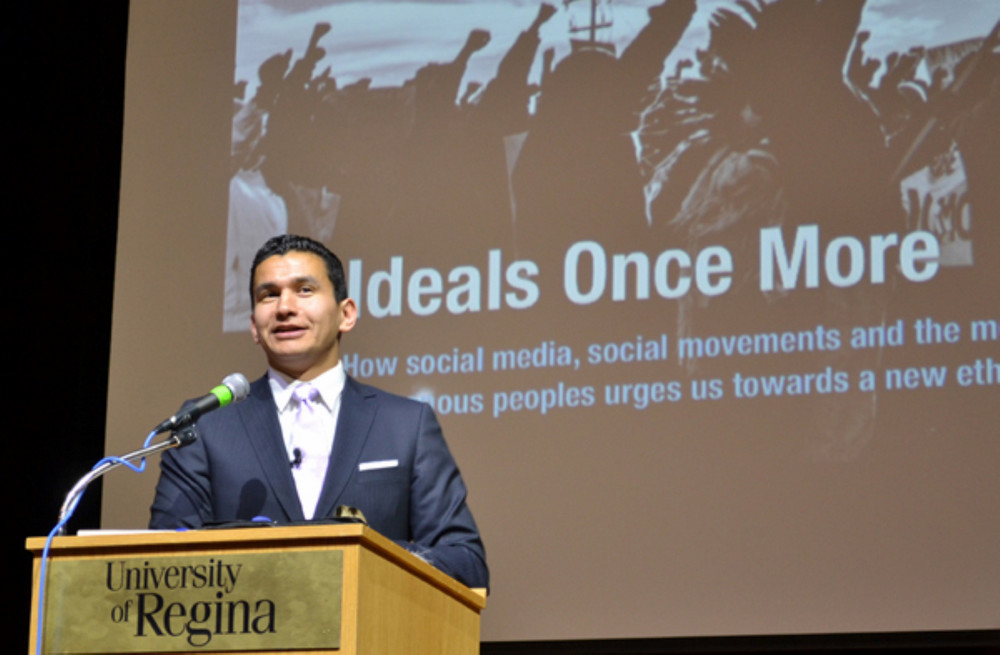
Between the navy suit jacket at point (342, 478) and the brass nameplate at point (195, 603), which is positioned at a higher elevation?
the navy suit jacket at point (342, 478)

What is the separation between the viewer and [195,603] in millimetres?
1916

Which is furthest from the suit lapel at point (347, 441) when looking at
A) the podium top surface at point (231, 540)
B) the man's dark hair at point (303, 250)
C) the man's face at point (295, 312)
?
the podium top surface at point (231, 540)

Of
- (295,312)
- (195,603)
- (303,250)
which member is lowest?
(195,603)

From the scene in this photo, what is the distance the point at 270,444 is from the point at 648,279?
63.5 inches

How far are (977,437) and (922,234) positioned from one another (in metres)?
0.58

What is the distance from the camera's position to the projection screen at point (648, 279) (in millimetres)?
3754

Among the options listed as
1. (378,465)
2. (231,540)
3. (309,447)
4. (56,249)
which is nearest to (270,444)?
(309,447)

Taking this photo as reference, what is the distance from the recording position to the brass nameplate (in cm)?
187

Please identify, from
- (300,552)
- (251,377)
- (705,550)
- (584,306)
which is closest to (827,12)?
(584,306)

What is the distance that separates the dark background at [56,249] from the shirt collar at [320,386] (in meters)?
2.17

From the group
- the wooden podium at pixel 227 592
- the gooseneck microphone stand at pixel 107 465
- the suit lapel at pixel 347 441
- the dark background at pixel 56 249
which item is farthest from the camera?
the dark background at pixel 56 249

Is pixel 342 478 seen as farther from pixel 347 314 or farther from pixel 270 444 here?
pixel 347 314

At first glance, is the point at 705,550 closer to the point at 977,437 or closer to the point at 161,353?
the point at 977,437

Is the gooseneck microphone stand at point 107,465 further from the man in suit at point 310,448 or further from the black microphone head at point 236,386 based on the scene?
the man in suit at point 310,448
